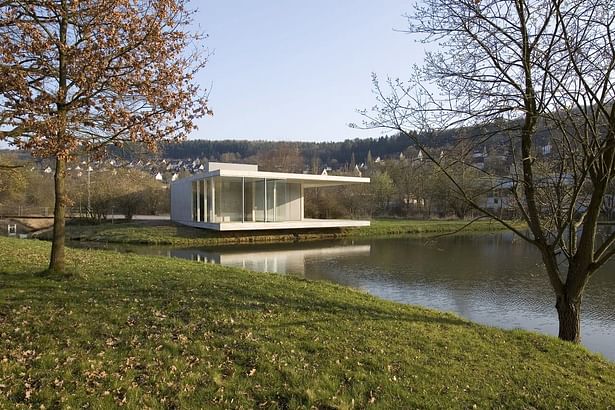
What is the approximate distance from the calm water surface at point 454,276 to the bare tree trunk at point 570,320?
0.69 metres

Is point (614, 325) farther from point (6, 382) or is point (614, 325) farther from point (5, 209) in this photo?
point (5, 209)

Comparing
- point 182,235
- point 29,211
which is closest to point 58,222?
point 182,235

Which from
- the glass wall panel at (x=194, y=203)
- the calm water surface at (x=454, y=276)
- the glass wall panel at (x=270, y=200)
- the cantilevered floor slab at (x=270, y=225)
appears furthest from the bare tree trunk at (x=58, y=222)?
the glass wall panel at (x=194, y=203)

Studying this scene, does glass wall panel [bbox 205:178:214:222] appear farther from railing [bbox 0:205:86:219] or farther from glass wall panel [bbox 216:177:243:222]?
railing [bbox 0:205:86:219]

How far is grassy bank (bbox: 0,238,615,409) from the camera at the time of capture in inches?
142

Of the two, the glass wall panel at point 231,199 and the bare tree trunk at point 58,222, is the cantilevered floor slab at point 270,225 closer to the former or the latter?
the glass wall panel at point 231,199

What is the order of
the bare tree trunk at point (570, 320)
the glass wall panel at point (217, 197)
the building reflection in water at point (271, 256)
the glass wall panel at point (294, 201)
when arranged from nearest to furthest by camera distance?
the bare tree trunk at point (570, 320), the building reflection in water at point (271, 256), the glass wall panel at point (217, 197), the glass wall panel at point (294, 201)

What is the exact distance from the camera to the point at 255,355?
4.43m

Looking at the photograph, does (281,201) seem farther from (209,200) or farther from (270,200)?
(209,200)

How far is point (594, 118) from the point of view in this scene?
5797 mm

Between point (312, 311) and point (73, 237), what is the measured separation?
23.2 metres

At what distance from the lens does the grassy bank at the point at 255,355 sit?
360 centimetres

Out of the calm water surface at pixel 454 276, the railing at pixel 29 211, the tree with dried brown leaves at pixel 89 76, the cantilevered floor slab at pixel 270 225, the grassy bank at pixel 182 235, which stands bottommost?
the calm water surface at pixel 454 276

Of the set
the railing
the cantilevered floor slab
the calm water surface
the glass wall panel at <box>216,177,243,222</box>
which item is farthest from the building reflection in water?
the railing
